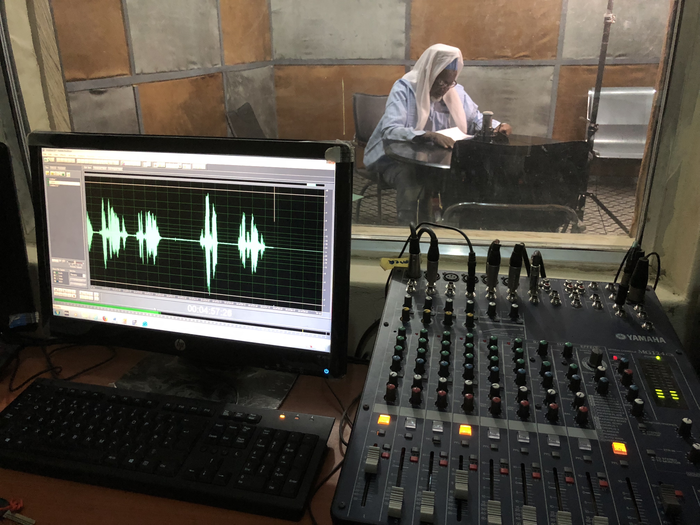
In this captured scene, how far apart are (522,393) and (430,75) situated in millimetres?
1105

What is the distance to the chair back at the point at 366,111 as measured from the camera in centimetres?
155

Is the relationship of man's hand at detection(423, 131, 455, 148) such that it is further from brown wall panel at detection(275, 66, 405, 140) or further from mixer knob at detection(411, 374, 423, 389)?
mixer knob at detection(411, 374, 423, 389)

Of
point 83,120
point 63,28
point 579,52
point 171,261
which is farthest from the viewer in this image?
point 579,52

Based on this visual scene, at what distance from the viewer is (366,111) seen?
1.64 metres

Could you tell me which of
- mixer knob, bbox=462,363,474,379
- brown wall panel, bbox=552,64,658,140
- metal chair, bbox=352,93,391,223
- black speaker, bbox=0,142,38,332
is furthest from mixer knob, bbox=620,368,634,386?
black speaker, bbox=0,142,38,332

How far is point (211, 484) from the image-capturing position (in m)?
0.74

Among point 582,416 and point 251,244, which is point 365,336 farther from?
point 582,416

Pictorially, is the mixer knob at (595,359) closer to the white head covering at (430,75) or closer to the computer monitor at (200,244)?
the computer monitor at (200,244)

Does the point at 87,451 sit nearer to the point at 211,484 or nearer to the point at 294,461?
the point at 211,484

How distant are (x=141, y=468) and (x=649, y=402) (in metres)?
0.73

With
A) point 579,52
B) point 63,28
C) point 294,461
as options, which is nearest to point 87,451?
point 294,461

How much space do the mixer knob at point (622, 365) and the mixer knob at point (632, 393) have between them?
0.04m

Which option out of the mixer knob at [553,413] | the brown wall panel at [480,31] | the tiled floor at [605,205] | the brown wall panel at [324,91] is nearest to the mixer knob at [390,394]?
the mixer knob at [553,413]

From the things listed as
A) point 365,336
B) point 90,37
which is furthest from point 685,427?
point 90,37
